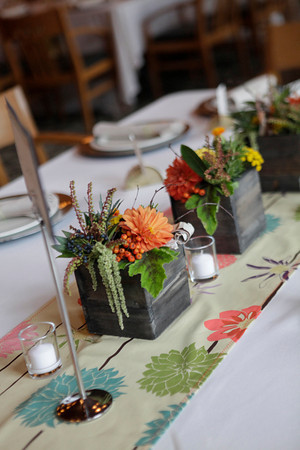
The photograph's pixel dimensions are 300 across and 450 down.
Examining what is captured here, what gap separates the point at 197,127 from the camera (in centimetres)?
174

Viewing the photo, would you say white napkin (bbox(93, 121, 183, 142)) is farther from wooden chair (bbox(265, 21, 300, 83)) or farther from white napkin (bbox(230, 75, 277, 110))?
wooden chair (bbox(265, 21, 300, 83))

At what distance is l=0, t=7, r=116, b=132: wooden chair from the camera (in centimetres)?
408

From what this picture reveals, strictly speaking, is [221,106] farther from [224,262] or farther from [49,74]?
[49,74]

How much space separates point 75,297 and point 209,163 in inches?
12.6

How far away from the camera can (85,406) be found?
72 centimetres

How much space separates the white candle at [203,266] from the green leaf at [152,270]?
0.56 feet

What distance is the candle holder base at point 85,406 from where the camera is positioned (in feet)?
2.33

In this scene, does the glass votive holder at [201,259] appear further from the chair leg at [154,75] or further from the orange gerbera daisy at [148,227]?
the chair leg at [154,75]

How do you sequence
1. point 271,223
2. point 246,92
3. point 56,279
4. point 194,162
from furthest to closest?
point 246,92, point 271,223, point 194,162, point 56,279

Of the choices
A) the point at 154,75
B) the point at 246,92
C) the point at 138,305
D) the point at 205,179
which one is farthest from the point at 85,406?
the point at 154,75

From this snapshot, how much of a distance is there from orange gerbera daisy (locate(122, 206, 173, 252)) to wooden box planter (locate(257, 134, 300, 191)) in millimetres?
511

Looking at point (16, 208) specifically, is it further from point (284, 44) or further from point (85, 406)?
point (284, 44)

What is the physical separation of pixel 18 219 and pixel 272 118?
59 centimetres

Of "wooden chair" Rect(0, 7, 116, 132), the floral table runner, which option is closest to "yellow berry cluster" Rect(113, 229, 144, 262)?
the floral table runner
